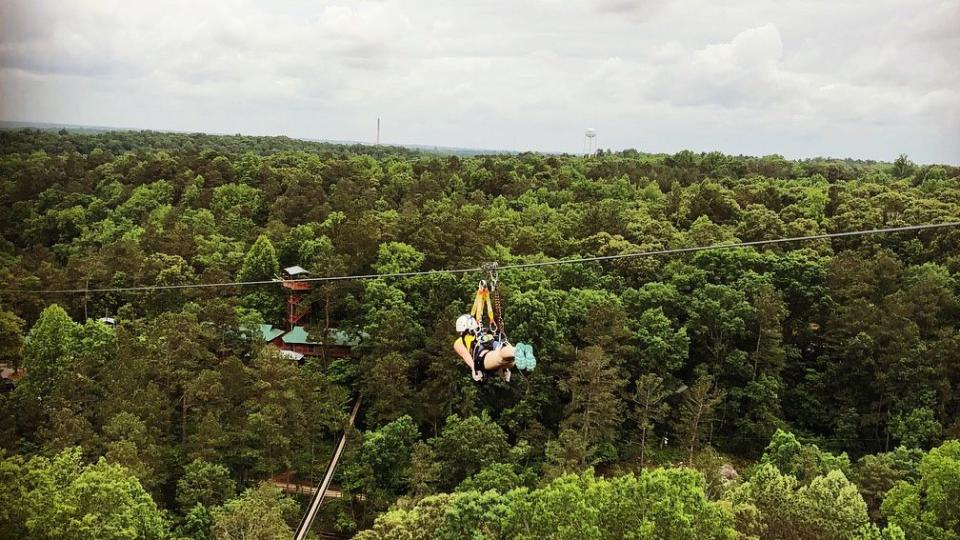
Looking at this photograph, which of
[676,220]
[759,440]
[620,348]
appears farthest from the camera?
[676,220]

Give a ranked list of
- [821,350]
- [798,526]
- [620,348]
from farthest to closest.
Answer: [821,350] → [620,348] → [798,526]

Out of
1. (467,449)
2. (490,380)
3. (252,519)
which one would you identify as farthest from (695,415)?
(252,519)

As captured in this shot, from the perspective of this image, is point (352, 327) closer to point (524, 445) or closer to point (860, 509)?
point (524, 445)

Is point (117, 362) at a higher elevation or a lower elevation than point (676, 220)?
lower

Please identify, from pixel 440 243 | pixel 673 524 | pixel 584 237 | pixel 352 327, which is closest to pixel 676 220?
pixel 584 237

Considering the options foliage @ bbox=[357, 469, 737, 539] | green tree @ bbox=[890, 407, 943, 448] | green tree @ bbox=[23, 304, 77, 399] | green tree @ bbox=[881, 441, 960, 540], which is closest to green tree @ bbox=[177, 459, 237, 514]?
foliage @ bbox=[357, 469, 737, 539]

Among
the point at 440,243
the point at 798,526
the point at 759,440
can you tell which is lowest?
the point at 759,440

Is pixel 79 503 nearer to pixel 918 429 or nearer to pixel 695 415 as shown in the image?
pixel 695 415

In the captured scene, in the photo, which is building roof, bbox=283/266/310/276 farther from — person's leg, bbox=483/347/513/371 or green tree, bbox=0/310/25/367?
person's leg, bbox=483/347/513/371
